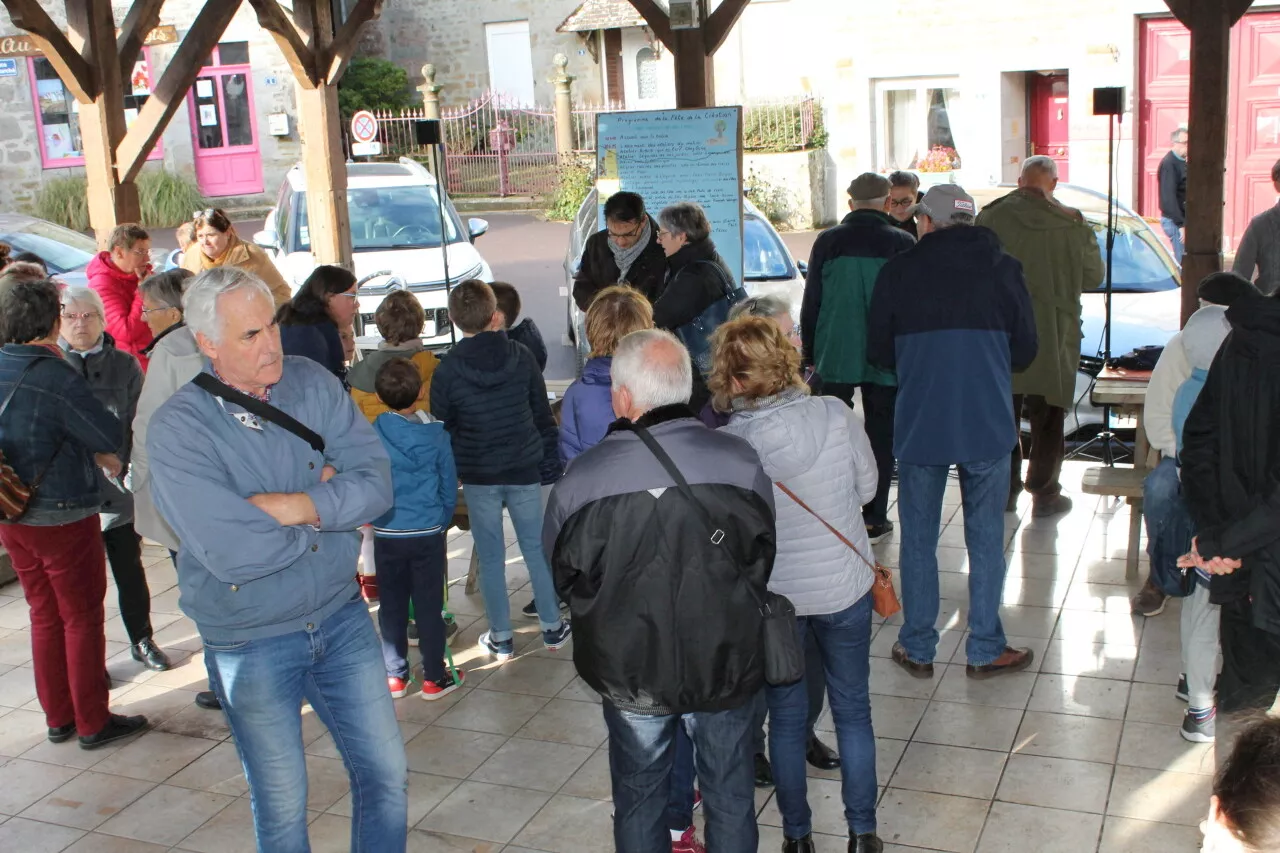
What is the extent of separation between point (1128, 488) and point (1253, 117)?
12.4 metres

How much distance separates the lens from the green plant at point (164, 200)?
23.5m

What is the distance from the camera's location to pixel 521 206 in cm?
2566

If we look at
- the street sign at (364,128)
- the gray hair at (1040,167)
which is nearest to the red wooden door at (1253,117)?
the street sign at (364,128)

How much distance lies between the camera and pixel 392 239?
42.8 feet

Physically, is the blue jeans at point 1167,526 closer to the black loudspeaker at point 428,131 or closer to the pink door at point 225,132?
the black loudspeaker at point 428,131

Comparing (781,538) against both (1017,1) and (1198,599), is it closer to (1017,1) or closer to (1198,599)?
(1198,599)

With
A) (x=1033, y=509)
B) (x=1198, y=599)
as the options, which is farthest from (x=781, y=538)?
(x=1033, y=509)

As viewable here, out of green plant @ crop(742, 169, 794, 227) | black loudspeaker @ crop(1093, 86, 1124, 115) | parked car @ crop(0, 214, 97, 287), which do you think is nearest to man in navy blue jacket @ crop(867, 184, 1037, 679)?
black loudspeaker @ crop(1093, 86, 1124, 115)

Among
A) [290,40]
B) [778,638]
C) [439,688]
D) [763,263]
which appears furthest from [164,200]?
[778,638]

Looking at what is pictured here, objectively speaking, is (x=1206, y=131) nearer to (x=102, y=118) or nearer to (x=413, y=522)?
(x=413, y=522)

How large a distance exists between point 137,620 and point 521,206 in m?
20.5

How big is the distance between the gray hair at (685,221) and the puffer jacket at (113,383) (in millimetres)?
2347

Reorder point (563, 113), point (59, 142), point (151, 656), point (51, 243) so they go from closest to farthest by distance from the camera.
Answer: point (151, 656), point (51, 243), point (59, 142), point (563, 113)

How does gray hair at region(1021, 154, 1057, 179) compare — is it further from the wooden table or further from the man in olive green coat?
the wooden table
